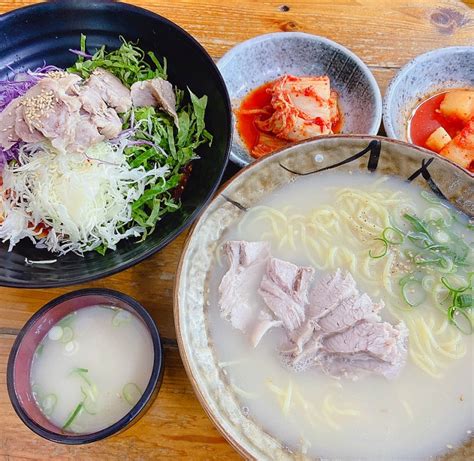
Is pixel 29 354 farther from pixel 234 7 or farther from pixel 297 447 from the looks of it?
pixel 234 7

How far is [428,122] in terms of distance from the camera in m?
2.29

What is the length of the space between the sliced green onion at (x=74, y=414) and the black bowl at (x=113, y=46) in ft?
1.24

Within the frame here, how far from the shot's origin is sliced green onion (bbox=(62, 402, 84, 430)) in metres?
1.61

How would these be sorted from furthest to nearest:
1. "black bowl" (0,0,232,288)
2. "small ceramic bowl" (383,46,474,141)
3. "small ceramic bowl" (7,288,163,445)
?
"small ceramic bowl" (383,46,474,141), "black bowl" (0,0,232,288), "small ceramic bowl" (7,288,163,445)

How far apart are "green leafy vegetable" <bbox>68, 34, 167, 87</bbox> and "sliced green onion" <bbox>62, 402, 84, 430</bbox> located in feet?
3.62

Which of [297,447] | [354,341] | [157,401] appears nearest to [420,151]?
[354,341]

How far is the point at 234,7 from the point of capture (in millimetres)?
2430

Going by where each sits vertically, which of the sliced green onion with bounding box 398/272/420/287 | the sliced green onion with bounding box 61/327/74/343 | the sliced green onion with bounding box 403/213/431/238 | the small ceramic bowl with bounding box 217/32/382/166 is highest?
the small ceramic bowl with bounding box 217/32/382/166

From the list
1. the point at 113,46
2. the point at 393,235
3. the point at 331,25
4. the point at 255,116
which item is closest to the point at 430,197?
the point at 393,235

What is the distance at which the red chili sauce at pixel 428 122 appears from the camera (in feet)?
7.38

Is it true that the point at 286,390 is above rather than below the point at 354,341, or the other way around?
below

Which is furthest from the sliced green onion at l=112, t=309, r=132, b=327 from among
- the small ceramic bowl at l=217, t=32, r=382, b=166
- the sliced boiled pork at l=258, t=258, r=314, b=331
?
the small ceramic bowl at l=217, t=32, r=382, b=166

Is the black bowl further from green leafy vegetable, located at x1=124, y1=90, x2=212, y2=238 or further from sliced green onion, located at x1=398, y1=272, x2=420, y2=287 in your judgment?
sliced green onion, located at x1=398, y1=272, x2=420, y2=287

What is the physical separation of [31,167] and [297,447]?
120 centimetres
